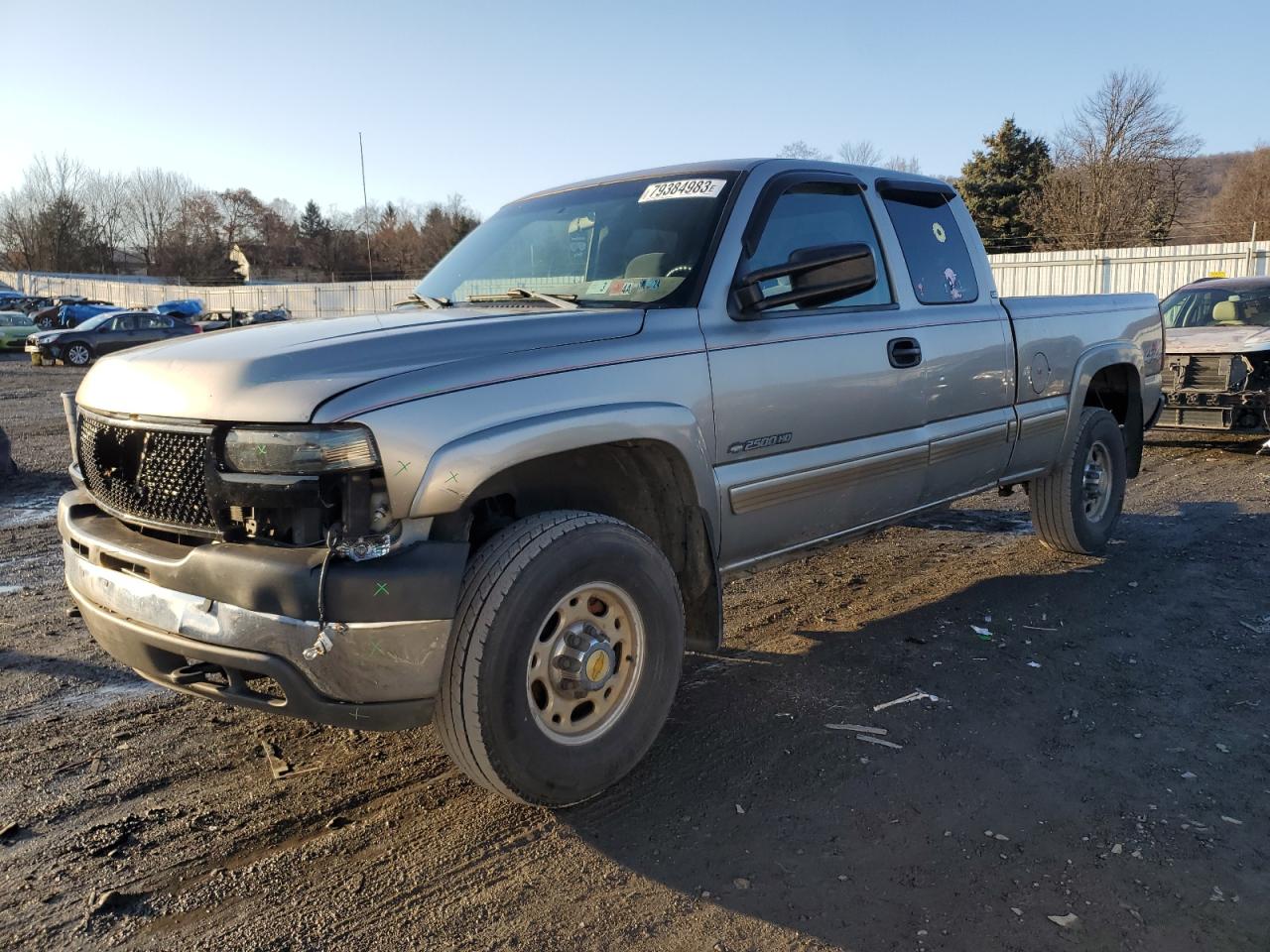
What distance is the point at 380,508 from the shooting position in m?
2.56

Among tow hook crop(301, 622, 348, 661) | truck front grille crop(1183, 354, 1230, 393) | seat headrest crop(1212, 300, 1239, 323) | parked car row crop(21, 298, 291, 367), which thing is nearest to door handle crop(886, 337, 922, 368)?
tow hook crop(301, 622, 348, 661)

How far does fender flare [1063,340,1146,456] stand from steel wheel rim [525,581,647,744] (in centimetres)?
347

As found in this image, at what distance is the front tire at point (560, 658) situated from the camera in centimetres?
266

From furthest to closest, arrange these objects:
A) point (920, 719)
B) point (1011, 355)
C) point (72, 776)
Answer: point (1011, 355) < point (920, 719) < point (72, 776)

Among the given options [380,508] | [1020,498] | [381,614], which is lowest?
[1020,498]

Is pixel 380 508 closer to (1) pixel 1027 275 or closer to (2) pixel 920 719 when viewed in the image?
(2) pixel 920 719

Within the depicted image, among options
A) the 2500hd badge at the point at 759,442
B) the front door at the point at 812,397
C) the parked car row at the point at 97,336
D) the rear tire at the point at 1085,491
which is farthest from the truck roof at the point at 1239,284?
the parked car row at the point at 97,336

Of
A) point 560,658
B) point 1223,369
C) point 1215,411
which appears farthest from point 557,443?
point 1223,369

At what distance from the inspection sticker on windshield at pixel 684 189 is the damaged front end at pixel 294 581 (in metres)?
1.86

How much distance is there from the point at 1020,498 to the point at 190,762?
21.5 ft

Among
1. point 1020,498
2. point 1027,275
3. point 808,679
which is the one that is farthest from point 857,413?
point 1027,275

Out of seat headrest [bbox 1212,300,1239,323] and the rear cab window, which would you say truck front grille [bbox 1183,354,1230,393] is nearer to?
seat headrest [bbox 1212,300,1239,323]

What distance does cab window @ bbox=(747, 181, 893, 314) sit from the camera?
375 cm

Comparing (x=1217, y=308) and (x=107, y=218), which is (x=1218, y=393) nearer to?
(x=1217, y=308)
